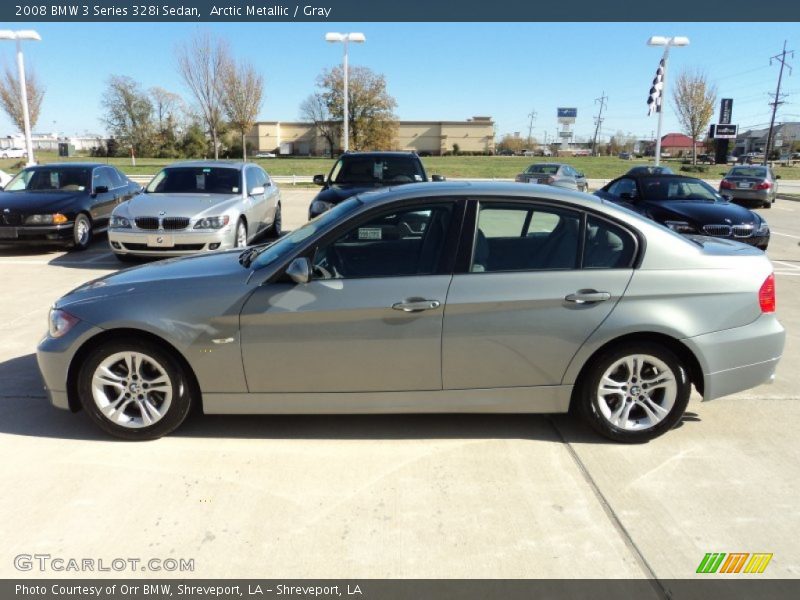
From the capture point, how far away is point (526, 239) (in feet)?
12.9

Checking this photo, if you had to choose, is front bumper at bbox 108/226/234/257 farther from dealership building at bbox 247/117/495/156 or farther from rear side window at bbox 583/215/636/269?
dealership building at bbox 247/117/495/156

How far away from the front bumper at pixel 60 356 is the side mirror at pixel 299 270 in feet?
3.96

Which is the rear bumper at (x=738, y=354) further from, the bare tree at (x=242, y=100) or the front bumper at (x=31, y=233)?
the bare tree at (x=242, y=100)

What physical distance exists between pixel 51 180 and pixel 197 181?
326 cm

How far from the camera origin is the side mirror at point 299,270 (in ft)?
11.9

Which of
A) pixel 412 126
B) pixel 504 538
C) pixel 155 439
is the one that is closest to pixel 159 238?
pixel 155 439

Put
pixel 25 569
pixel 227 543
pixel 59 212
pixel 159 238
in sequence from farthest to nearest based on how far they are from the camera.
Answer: pixel 59 212, pixel 159 238, pixel 227 543, pixel 25 569

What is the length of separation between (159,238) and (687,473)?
7664 millimetres

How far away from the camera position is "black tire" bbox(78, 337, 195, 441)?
3.74 metres

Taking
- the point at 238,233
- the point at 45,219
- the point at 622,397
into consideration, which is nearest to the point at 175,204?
the point at 238,233

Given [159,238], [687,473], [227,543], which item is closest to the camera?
[227,543]

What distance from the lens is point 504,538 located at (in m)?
2.93

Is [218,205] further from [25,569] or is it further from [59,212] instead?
[25,569]

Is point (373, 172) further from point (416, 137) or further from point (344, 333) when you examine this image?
point (416, 137)
